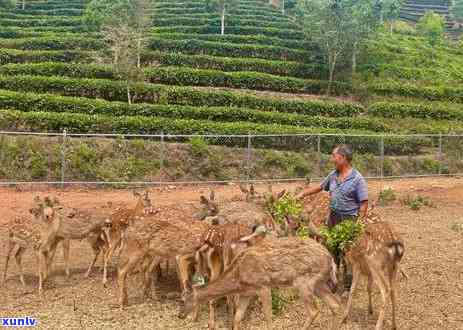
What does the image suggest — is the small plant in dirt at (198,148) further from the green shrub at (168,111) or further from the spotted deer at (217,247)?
the spotted deer at (217,247)

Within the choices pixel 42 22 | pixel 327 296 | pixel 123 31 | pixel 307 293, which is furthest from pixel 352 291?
pixel 42 22

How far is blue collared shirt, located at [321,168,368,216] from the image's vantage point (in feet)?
25.8

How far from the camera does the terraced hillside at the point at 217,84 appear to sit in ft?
88.5

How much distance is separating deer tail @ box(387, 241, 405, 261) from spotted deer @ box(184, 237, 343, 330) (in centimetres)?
104

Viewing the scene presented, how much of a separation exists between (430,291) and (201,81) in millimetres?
26975

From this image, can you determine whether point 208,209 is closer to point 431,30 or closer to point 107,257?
point 107,257

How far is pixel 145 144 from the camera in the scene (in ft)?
69.7

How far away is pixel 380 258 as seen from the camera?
729 centimetres

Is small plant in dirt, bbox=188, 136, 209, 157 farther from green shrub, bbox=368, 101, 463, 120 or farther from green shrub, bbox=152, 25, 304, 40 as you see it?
green shrub, bbox=152, 25, 304, 40

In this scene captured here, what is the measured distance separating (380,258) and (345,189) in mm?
1151

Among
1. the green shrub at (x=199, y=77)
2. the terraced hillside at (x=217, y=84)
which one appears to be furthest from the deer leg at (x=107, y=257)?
the green shrub at (x=199, y=77)

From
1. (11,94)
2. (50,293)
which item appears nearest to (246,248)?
(50,293)

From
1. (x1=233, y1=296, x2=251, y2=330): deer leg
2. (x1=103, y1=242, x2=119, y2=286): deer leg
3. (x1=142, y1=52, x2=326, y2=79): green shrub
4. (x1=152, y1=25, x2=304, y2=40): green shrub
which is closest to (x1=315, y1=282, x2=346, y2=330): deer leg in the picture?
(x1=233, y1=296, x2=251, y2=330): deer leg

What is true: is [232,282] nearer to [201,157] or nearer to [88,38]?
[201,157]
